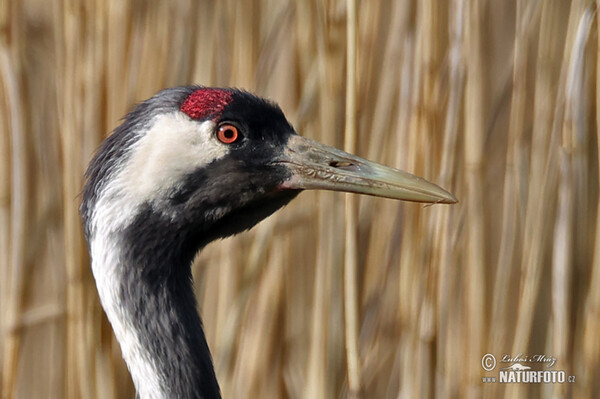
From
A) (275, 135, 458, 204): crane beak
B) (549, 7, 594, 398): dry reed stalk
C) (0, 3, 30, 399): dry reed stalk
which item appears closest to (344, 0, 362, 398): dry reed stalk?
(275, 135, 458, 204): crane beak

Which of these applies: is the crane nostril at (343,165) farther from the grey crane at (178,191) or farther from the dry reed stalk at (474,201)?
the dry reed stalk at (474,201)

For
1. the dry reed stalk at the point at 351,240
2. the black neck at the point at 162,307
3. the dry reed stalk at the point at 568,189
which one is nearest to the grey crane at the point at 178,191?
the black neck at the point at 162,307

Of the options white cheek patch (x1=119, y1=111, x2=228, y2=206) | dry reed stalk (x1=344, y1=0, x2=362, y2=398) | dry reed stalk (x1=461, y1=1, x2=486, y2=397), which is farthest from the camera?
dry reed stalk (x1=461, y1=1, x2=486, y2=397)

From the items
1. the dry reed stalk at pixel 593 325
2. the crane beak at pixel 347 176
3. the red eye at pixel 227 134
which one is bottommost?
the dry reed stalk at pixel 593 325

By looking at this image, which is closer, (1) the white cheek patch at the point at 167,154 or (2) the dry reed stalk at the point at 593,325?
(1) the white cheek patch at the point at 167,154

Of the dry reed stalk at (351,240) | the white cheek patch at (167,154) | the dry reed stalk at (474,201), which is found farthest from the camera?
the dry reed stalk at (474,201)

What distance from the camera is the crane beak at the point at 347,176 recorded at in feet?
3.96

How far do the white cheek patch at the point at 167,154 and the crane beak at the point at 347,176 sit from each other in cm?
13

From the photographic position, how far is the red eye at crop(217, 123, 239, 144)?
4.07 ft

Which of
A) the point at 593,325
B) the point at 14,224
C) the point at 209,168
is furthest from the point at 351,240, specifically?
the point at 14,224

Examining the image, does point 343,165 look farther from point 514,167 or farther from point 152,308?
point 514,167

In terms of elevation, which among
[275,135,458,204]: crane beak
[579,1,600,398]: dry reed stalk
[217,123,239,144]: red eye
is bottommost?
[579,1,600,398]: dry reed stalk

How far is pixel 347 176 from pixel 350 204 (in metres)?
0.32

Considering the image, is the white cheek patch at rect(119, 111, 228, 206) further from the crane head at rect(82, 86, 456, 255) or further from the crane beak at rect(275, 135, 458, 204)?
the crane beak at rect(275, 135, 458, 204)
